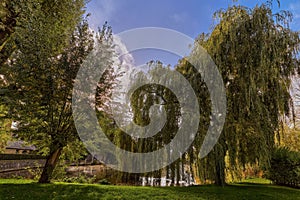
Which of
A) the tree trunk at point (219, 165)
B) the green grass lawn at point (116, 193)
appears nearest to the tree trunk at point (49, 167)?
the green grass lawn at point (116, 193)

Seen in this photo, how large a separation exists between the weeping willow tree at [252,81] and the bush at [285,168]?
3.92 metres

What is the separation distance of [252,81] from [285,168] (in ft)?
21.4

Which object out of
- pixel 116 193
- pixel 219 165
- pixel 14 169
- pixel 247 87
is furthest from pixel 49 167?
pixel 14 169

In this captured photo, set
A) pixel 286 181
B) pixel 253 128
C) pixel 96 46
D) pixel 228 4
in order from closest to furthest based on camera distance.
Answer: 1. pixel 253 128
2. pixel 228 4
3. pixel 96 46
4. pixel 286 181

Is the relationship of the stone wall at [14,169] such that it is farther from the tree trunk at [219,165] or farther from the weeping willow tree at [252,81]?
the weeping willow tree at [252,81]

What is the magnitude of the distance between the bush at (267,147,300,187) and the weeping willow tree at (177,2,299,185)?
392 cm

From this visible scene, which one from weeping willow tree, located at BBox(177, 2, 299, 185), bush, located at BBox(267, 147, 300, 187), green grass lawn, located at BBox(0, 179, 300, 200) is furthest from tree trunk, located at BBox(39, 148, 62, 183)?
bush, located at BBox(267, 147, 300, 187)

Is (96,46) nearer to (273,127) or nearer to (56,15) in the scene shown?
(56,15)

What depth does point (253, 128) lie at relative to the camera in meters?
6.34

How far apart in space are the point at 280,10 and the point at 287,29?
2.38ft

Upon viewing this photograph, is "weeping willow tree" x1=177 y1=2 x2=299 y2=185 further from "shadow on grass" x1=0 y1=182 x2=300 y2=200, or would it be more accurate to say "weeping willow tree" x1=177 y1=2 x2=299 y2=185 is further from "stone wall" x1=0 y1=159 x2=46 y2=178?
"stone wall" x1=0 y1=159 x2=46 y2=178

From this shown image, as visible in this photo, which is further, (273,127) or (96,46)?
(96,46)

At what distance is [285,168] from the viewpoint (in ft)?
32.4

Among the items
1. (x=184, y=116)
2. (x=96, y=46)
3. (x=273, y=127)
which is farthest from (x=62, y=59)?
(x=273, y=127)
